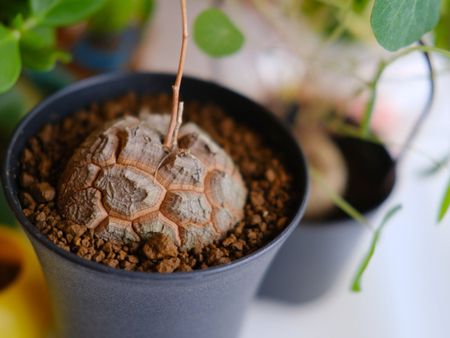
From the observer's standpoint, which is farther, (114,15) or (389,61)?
(114,15)

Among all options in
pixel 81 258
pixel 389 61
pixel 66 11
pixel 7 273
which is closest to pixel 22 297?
pixel 7 273

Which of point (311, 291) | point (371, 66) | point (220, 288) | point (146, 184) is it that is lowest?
point (311, 291)

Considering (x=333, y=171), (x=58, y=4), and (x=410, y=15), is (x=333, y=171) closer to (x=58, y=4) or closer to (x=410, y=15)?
(x=410, y=15)

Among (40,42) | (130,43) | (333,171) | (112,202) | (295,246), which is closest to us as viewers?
(112,202)

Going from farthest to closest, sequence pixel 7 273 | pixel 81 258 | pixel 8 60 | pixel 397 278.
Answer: pixel 397 278
pixel 7 273
pixel 8 60
pixel 81 258

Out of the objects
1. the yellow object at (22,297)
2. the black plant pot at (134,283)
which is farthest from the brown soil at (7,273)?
the black plant pot at (134,283)

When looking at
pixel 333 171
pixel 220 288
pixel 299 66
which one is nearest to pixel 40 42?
pixel 220 288

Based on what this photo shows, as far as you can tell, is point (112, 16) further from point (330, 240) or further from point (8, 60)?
point (330, 240)
